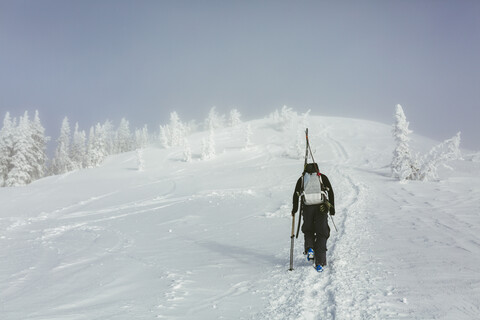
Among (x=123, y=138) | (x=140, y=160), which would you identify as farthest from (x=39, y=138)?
(x=123, y=138)

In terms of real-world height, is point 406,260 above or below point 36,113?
below

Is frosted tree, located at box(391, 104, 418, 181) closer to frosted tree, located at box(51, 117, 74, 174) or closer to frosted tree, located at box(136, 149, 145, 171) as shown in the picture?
frosted tree, located at box(136, 149, 145, 171)

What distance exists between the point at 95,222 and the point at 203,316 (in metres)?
13.8

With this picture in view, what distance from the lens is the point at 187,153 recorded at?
51.0 metres

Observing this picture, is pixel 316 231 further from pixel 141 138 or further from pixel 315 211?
pixel 141 138

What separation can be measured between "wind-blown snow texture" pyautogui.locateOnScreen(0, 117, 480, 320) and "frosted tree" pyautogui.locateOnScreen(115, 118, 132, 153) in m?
78.5

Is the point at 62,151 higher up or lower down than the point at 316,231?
higher up

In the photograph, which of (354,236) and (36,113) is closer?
(354,236)

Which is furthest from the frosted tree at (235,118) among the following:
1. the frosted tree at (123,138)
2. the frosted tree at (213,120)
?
the frosted tree at (123,138)

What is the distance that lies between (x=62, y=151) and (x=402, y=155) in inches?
3053

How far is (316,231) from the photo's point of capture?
6684mm

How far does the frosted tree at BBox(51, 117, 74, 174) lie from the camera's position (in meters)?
74.9

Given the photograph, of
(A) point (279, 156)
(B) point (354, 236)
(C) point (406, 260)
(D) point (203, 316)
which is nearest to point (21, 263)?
(D) point (203, 316)

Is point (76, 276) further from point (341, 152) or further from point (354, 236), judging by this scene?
point (341, 152)
